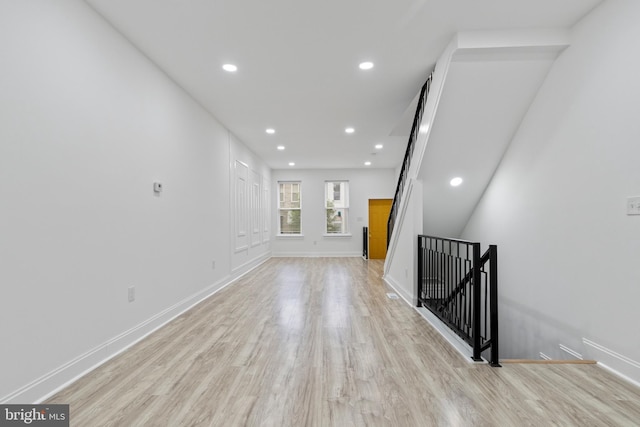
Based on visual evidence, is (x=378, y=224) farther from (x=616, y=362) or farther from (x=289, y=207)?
(x=616, y=362)

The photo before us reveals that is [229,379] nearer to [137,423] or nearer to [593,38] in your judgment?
[137,423]

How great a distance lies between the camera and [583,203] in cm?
264

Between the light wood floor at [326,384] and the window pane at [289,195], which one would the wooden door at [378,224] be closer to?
the window pane at [289,195]

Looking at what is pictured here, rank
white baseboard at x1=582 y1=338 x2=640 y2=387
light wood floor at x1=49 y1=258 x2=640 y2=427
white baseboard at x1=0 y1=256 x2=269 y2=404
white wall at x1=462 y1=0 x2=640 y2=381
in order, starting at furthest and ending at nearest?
white wall at x1=462 y1=0 x2=640 y2=381, white baseboard at x1=582 y1=338 x2=640 y2=387, white baseboard at x1=0 y1=256 x2=269 y2=404, light wood floor at x1=49 y1=258 x2=640 y2=427

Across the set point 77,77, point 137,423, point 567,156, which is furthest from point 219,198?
point 567,156

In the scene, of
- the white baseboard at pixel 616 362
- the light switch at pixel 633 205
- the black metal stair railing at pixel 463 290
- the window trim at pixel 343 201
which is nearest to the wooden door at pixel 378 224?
the window trim at pixel 343 201

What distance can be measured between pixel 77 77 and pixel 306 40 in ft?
6.05

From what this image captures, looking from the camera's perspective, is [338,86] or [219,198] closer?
[338,86]

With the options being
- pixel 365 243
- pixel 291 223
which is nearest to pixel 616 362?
pixel 365 243

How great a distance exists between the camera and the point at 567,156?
2.83m

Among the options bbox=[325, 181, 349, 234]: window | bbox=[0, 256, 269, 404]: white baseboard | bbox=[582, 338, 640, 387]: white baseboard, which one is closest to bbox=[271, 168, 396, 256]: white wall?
bbox=[325, 181, 349, 234]: window

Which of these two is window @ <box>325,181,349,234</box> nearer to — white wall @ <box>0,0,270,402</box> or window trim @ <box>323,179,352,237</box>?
window trim @ <box>323,179,352,237</box>

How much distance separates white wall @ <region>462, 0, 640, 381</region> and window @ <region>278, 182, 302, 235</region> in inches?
272

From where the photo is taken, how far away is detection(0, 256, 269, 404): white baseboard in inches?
73.4
